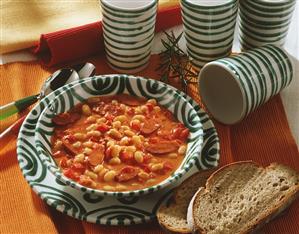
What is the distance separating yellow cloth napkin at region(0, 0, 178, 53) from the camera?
2.36 metres

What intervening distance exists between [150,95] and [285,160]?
18.7 inches

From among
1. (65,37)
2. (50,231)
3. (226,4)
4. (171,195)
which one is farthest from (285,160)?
(65,37)

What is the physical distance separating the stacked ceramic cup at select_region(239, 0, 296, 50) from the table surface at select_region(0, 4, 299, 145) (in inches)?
5.9

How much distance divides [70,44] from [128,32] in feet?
0.80

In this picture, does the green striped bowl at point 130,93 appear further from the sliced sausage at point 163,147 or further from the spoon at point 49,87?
the spoon at point 49,87

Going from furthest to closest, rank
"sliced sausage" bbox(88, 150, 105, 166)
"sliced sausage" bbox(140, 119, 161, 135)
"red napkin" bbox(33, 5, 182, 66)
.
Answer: "red napkin" bbox(33, 5, 182, 66), "sliced sausage" bbox(140, 119, 161, 135), "sliced sausage" bbox(88, 150, 105, 166)

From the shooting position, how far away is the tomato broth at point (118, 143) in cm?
176

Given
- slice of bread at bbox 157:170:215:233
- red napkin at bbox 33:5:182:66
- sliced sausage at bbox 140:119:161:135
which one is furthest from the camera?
red napkin at bbox 33:5:182:66

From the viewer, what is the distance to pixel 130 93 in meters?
2.06

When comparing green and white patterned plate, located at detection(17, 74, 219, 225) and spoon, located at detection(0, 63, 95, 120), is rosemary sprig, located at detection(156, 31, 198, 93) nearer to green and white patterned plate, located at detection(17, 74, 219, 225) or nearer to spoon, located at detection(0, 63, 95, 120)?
spoon, located at detection(0, 63, 95, 120)

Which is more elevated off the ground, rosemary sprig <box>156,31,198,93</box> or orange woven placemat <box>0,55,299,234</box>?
rosemary sprig <box>156,31,198,93</box>

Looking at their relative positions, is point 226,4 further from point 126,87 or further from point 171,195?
point 171,195

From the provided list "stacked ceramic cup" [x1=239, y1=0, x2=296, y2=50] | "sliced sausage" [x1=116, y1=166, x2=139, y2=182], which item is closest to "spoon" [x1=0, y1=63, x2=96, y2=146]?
"sliced sausage" [x1=116, y1=166, x2=139, y2=182]

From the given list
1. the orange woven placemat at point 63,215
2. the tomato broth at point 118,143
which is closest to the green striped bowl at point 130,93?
the tomato broth at point 118,143
